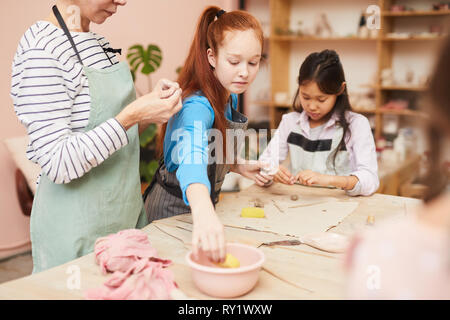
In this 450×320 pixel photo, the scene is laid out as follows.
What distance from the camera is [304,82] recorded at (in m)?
2.07

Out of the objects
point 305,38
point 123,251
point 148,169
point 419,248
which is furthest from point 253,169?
point 305,38

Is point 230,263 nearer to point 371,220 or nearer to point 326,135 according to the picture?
point 371,220

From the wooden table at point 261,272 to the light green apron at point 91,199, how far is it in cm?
14

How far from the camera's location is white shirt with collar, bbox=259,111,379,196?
188 cm

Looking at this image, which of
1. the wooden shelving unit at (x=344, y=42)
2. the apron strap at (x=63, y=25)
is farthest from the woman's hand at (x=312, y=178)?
the wooden shelving unit at (x=344, y=42)

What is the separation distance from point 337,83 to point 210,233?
4.17 ft

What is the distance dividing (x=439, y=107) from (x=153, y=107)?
2.84 ft

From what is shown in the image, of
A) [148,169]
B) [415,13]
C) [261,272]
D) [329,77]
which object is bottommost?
[148,169]

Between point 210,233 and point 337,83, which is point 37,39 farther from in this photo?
point 337,83

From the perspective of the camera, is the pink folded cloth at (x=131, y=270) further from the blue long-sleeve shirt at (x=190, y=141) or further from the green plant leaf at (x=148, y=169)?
the green plant leaf at (x=148, y=169)

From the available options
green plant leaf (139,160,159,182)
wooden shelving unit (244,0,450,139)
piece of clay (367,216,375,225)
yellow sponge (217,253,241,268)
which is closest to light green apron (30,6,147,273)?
yellow sponge (217,253,241,268)

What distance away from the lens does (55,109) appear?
1.22m

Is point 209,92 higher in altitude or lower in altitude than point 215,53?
lower

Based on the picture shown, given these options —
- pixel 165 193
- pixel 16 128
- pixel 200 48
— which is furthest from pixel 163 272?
pixel 16 128
